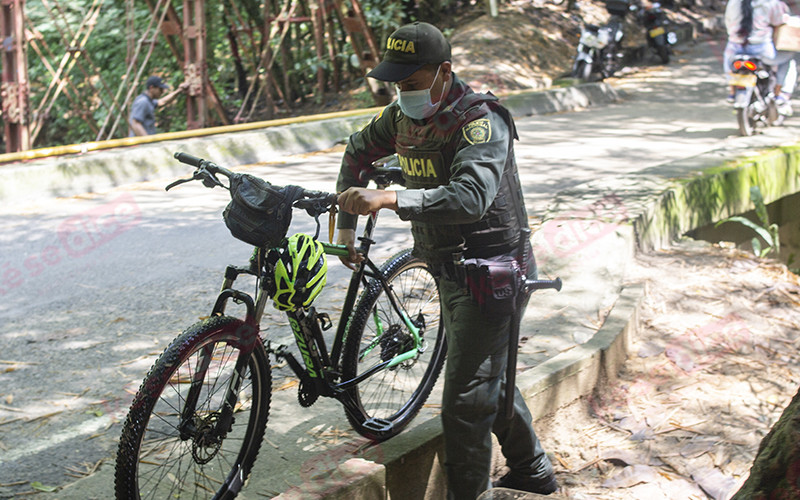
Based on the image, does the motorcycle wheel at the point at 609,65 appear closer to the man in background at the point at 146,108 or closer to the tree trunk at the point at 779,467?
the man in background at the point at 146,108

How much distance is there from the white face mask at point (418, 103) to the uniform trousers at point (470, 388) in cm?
64

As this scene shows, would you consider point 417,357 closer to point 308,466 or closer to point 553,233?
point 308,466

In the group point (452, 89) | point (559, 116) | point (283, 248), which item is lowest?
point (559, 116)

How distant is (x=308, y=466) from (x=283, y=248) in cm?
90

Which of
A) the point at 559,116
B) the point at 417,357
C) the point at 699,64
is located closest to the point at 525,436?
the point at 417,357

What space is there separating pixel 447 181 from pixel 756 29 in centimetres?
852

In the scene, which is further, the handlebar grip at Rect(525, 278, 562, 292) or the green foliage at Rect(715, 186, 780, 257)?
the green foliage at Rect(715, 186, 780, 257)

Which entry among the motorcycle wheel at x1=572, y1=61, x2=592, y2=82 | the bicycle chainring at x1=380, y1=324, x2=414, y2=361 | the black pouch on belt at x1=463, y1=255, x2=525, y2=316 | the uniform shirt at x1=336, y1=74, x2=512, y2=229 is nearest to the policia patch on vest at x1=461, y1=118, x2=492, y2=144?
the uniform shirt at x1=336, y1=74, x2=512, y2=229

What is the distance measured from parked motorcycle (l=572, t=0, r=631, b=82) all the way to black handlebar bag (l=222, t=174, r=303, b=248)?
497 inches

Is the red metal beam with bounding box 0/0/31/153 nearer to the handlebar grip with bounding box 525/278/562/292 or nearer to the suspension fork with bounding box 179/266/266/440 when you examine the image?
the suspension fork with bounding box 179/266/266/440

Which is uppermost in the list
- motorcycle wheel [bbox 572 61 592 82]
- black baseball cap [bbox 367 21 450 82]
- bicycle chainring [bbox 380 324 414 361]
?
black baseball cap [bbox 367 21 450 82]

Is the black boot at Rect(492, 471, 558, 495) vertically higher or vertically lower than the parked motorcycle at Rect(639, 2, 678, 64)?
lower

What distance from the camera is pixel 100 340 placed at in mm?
4859

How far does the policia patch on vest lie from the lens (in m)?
2.85
